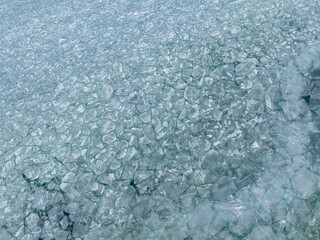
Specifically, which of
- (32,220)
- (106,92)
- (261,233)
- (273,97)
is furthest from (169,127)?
(32,220)

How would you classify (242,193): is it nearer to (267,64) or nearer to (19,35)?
(267,64)

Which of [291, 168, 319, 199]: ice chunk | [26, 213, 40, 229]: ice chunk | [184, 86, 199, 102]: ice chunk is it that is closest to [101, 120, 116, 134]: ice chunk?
[184, 86, 199, 102]: ice chunk

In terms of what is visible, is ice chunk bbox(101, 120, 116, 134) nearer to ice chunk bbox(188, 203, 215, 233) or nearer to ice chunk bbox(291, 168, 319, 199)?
ice chunk bbox(188, 203, 215, 233)

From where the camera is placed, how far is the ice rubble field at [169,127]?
256 cm

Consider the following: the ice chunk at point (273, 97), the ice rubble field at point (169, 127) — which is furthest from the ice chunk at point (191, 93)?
the ice chunk at point (273, 97)

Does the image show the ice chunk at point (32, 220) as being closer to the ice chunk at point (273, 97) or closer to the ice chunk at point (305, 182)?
the ice chunk at point (305, 182)

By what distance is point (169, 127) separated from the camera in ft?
9.84

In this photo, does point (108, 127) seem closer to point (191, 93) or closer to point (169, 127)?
point (169, 127)

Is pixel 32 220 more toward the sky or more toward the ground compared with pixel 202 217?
more toward the sky

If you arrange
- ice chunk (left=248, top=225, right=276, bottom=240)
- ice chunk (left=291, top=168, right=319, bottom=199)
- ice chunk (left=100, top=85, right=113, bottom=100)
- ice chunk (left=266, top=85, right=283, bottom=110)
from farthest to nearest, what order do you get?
ice chunk (left=100, top=85, right=113, bottom=100)
ice chunk (left=266, top=85, right=283, bottom=110)
ice chunk (left=291, top=168, right=319, bottom=199)
ice chunk (left=248, top=225, right=276, bottom=240)

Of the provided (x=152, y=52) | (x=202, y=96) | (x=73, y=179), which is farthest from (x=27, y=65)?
(x=202, y=96)

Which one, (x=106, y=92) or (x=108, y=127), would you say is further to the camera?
(x=106, y=92)

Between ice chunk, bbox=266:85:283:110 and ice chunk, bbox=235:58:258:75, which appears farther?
ice chunk, bbox=235:58:258:75

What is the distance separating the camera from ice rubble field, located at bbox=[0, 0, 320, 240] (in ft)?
8.41
